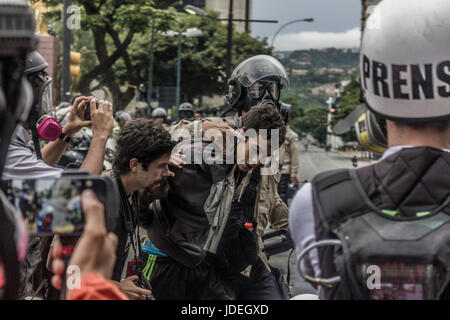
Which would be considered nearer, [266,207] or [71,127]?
[71,127]

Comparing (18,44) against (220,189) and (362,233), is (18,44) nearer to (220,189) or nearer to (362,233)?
(362,233)

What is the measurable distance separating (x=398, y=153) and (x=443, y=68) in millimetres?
266

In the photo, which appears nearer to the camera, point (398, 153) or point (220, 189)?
point (398, 153)

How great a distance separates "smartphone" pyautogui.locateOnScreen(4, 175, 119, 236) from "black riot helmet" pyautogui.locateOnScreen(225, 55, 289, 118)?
356 cm

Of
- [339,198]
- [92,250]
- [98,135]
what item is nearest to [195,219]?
[98,135]

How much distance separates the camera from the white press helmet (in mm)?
1864

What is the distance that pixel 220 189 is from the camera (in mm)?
3297

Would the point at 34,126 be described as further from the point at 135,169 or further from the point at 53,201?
the point at 53,201

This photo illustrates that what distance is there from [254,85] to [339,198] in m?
3.24

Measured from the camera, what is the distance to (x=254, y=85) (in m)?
5.02

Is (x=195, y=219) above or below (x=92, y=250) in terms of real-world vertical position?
below

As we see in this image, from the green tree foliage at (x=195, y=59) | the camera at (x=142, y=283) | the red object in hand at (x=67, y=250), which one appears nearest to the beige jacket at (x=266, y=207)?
the camera at (x=142, y=283)
